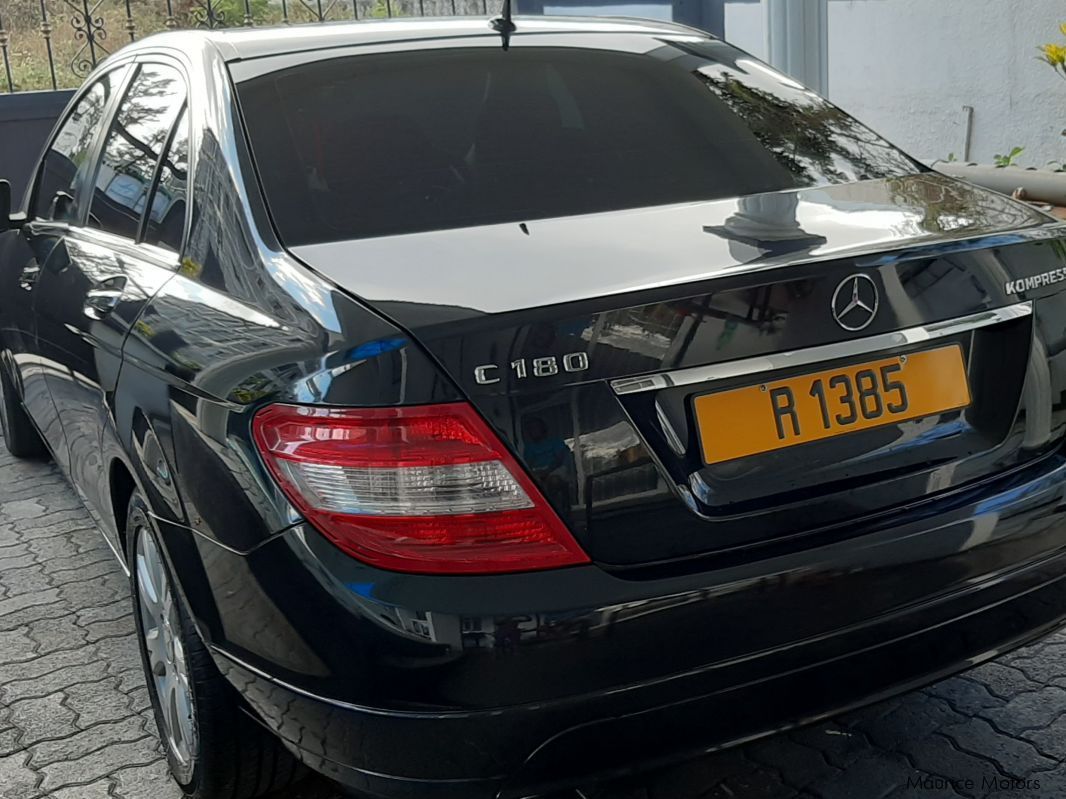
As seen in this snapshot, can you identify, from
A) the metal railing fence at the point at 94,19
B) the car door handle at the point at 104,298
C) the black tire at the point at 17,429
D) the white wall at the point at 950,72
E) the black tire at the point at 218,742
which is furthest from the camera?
the metal railing fence at the point at 94,19

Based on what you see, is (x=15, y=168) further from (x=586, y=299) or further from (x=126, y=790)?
(x=586, y=299)

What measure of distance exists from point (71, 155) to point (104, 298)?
3.88 feet

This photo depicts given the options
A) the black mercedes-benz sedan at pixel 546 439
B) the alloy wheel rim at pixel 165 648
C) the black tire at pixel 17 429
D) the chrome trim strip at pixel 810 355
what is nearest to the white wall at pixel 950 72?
the black mercedes-benz sedan at pixel 546 439

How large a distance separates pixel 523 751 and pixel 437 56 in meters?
1.59

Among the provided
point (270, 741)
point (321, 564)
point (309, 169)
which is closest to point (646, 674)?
point (321, 564)

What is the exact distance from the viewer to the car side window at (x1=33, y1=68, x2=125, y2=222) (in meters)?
3.48

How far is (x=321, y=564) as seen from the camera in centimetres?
183

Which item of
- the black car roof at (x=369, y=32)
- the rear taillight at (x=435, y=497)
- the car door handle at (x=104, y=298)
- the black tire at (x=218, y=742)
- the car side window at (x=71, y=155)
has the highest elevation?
the black car roof at (x=369, y=32)

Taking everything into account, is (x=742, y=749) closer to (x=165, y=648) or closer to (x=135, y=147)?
(x=165, y=648)

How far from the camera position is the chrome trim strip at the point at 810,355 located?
6.06ft

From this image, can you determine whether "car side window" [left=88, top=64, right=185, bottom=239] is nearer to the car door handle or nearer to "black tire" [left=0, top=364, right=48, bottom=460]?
the car door handle

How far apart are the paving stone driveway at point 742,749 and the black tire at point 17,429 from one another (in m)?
1.45

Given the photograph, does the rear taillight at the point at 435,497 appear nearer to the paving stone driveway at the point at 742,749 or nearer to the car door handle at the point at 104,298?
the paving stone driveway at the point at 742,749

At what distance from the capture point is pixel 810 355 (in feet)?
6.32
